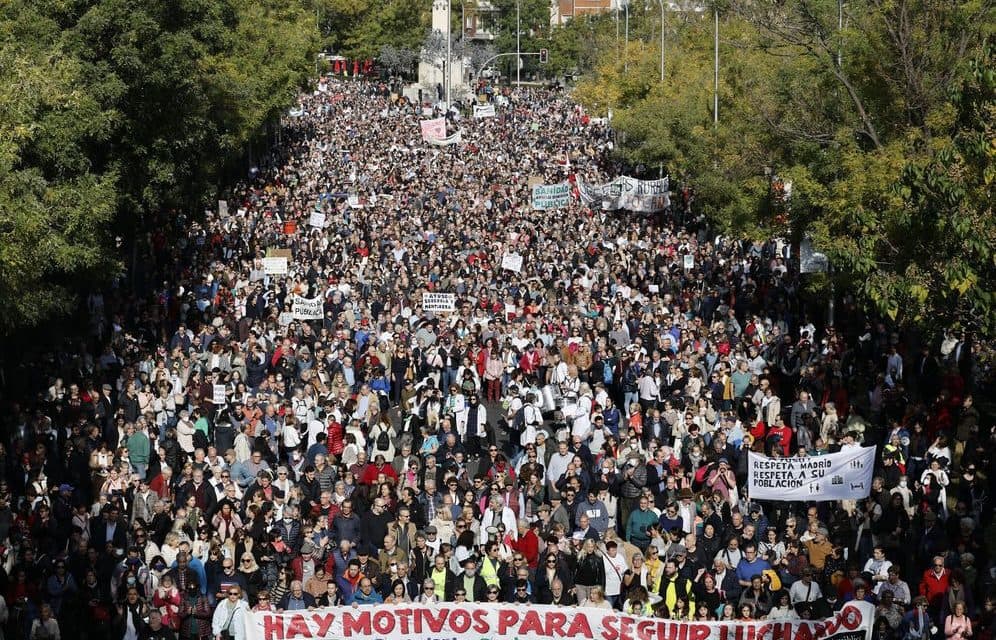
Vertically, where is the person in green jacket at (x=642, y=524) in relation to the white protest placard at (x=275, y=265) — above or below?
above

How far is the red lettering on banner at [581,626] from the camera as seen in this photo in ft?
40.5

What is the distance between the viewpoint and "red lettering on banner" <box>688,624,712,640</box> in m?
12.1

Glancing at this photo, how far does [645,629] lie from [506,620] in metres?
1.06

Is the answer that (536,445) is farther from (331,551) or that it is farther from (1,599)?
(1,599)

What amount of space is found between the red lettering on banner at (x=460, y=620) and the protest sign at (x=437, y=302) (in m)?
14.8

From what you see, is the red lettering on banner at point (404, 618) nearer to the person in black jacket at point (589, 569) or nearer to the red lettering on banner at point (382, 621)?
the red lettering on banner at point (382, 621)

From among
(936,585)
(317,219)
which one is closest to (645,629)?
(936,585)

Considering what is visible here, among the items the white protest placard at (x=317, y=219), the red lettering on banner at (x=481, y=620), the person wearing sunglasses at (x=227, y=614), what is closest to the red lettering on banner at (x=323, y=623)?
the person wearing sunglasses at (x=227, y=614)

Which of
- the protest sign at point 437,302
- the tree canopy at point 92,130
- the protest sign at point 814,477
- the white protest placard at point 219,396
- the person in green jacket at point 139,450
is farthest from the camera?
the protest sign at point 437,302

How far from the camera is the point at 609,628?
1228cm

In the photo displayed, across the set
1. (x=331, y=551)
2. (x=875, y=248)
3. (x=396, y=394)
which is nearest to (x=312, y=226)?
(x=396, y=394)

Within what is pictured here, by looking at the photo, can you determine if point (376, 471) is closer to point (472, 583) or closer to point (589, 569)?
point (472, 583)

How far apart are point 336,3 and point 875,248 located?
10746cm

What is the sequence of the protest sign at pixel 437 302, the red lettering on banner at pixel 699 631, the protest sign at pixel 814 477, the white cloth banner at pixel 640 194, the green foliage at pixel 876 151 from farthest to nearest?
1. the white cloth banner at pixel 640 194
2. the protest sign at pixel 437 302
3. the green foliage at pixel 876 151
4. the protest sign at pixel 814 477
5. the red lettering on banner at pixel 699 631
